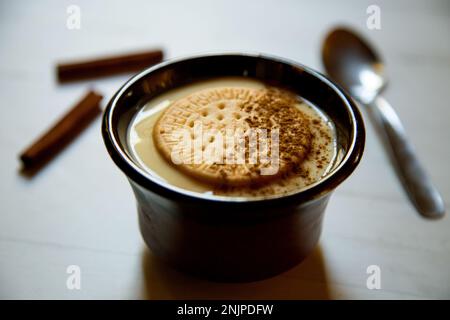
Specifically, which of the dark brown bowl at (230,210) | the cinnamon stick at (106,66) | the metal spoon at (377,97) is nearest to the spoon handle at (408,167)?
the metal spoon at (377,97)

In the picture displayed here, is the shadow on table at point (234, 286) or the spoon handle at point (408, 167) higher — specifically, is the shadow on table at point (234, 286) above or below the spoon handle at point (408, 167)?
below

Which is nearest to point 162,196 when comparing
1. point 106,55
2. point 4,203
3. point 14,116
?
point 4,203

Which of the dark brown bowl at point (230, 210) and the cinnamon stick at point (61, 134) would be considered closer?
the dark brown bowl at point (230, 210)

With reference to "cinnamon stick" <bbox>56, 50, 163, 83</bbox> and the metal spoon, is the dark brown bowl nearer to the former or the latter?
the metal spoon

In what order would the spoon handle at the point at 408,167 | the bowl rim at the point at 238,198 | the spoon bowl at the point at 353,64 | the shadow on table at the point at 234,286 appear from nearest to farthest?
the bowl rim at the point at 238,198
the shadow on table at the point at 234,286
the spoon handle at the point at 408,167
the spoon bowl at the point at 353,64

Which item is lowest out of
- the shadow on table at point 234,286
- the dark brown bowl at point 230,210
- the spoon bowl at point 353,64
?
the shadow on table at point 234,286

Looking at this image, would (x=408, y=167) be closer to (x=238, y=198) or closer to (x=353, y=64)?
(x=353, y=64)

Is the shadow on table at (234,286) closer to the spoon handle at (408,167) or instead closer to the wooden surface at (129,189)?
the wooden surface at (129,189)

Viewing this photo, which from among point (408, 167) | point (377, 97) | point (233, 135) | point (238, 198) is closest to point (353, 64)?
point (377, 97)
